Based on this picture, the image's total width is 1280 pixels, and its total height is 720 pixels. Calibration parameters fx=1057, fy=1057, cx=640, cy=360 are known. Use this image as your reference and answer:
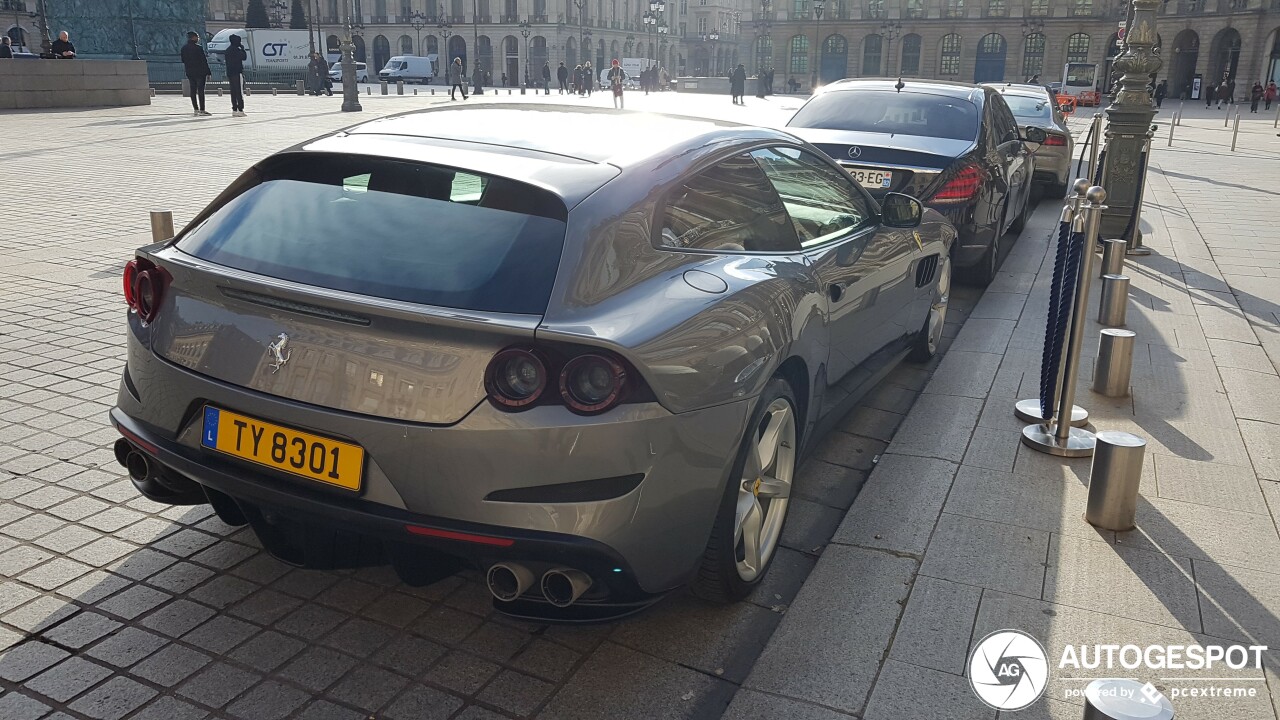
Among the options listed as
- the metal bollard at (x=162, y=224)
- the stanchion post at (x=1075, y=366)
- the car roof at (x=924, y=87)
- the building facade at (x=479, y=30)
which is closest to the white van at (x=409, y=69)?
the building facade at (x=479, y=30)

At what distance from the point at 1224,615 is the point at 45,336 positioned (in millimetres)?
6295

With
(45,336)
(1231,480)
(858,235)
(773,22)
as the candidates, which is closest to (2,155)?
(45,336)

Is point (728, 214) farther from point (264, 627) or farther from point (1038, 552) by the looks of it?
point (264, 627)

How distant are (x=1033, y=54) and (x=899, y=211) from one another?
300 ft

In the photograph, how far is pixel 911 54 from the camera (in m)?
92.1

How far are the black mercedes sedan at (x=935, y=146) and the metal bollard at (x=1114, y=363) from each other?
2.07 metres

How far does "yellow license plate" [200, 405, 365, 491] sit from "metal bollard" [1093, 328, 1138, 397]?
14.4 feet

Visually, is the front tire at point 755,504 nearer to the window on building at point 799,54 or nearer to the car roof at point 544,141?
the car roof at point 544,141

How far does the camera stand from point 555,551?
268 centimetres

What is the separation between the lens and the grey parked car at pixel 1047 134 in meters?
14.3

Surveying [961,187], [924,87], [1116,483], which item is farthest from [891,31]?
[1116,483]

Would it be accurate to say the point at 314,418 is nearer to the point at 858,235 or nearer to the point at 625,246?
the point at 625,246

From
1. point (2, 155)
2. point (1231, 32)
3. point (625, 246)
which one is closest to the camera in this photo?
point (625, 246)

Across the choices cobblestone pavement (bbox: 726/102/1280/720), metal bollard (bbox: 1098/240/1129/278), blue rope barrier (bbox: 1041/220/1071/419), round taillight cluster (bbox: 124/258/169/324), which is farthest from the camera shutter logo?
metal bollard (bbox: 1098/240/1129/278)
